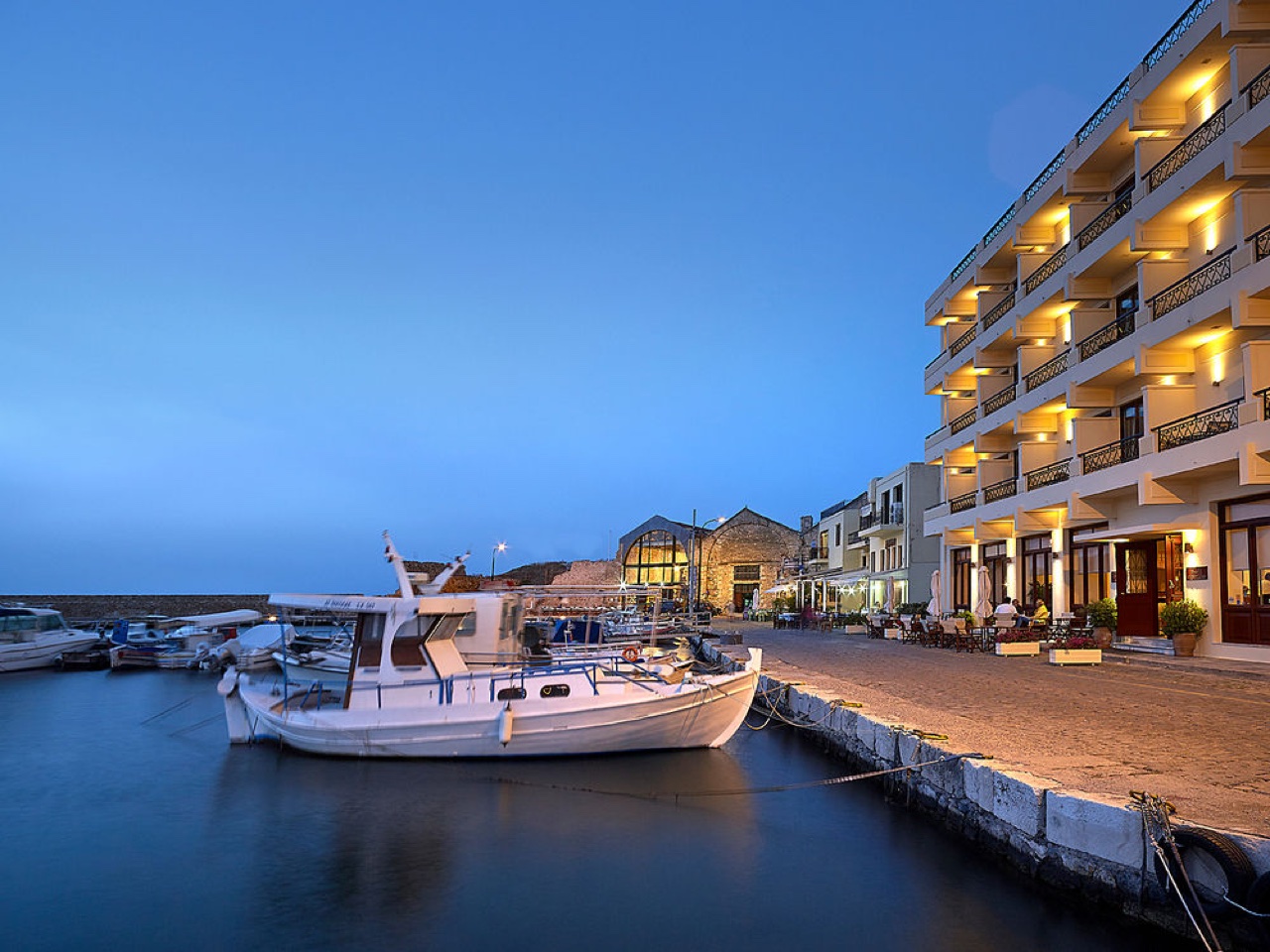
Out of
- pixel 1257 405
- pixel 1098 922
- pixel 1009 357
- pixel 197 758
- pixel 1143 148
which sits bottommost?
pixel 197 758

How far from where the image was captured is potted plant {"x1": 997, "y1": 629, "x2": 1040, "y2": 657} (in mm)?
22594

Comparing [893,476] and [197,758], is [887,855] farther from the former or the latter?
[893,476]

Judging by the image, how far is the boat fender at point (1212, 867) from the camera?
5.43m

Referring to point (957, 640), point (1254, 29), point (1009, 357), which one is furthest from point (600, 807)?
point (1009, 357)

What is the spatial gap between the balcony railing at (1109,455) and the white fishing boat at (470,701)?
13251mm

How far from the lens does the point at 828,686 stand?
50.6 feet

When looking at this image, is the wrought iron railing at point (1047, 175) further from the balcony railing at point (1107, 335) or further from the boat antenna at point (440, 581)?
the boat antenna at point (440, 581)

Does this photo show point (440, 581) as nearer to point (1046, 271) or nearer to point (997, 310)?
point (1046, 271)

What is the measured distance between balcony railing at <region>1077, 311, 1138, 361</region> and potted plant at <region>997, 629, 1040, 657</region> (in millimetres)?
8029

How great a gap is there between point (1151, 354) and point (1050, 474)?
6.39m

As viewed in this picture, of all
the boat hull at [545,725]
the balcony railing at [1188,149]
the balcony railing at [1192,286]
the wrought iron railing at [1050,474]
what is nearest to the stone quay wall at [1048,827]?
the boat hull at [545,725]

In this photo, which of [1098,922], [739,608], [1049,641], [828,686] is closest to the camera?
[1098,922]

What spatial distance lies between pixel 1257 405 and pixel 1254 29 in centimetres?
824

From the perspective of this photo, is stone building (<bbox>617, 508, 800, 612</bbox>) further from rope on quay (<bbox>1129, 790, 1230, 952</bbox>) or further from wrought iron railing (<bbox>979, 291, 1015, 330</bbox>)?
rope on quay (<bbox>1129, 790, 1230, 952</bbox>)
